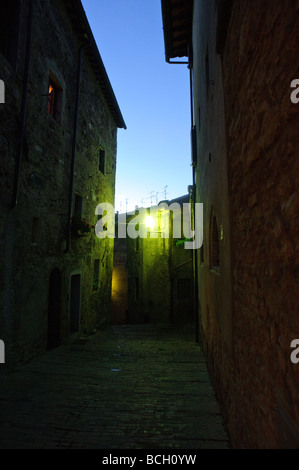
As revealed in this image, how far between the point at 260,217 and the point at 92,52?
999cm

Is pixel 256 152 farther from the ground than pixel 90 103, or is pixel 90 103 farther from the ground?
pixel 90 103

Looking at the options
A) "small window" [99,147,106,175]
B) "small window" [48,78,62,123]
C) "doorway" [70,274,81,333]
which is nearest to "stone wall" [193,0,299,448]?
"small window" [48,78,62,123]

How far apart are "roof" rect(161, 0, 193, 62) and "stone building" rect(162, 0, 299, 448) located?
7.17 meters

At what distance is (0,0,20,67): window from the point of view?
5.45 metres

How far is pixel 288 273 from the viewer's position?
153cm

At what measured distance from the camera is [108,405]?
3.95m

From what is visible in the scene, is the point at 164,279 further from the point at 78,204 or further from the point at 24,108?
the point at 24,108

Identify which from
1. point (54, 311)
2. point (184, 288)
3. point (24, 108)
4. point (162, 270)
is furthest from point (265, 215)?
point (162, 270)

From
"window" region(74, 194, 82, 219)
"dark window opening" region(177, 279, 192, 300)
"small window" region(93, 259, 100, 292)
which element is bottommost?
"dark window opening" region(177, 279, 192, 300)

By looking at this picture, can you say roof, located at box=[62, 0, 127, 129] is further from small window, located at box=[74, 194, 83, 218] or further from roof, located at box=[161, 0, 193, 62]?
small window, located at box=[74, 194, 83, 218]

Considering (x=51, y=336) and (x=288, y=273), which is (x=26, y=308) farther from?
(x=288, y=273)

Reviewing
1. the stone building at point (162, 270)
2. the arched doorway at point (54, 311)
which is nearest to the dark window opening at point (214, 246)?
the arched doorway at point (54, 311)
